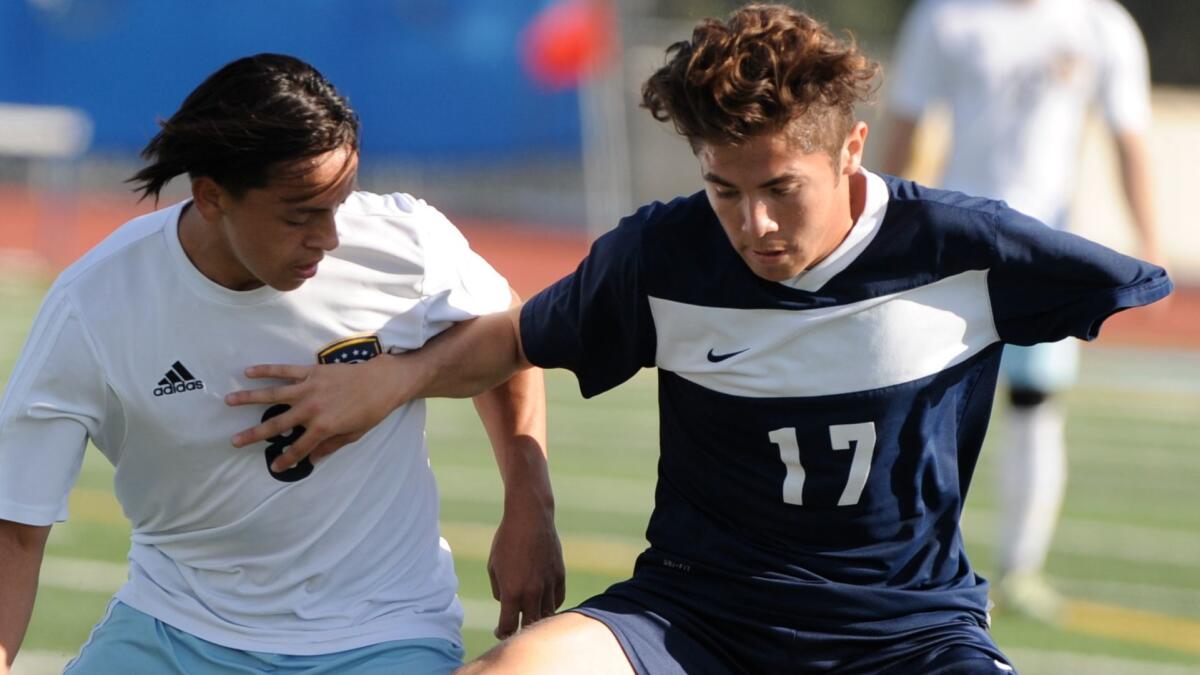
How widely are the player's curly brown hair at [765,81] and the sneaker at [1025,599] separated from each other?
339 cm

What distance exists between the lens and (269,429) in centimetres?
346

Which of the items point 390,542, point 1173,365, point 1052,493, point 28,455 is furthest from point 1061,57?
point 1173,365

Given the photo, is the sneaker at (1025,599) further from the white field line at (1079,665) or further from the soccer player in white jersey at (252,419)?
the soccer player in white jersey at (252,419)

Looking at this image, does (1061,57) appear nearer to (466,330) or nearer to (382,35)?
(466,330)

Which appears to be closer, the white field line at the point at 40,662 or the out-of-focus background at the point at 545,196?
the white field line at the point at 40,662

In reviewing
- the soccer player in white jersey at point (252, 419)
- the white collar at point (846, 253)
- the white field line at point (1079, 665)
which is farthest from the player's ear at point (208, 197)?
the white field line at point (1079, 665)

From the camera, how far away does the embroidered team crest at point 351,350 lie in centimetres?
358

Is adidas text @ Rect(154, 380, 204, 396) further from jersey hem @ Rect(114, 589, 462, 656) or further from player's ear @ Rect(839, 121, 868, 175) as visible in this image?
player's ear @ Rect(839, 121, 868, 175)

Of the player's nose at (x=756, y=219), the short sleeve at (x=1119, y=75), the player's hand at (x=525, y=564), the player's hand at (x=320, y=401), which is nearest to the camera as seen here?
the player's nose at (x=756, y=219)

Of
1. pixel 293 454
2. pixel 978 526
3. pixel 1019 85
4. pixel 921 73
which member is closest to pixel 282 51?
pixel 978 526

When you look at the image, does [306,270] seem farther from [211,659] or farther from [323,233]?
[211,659]

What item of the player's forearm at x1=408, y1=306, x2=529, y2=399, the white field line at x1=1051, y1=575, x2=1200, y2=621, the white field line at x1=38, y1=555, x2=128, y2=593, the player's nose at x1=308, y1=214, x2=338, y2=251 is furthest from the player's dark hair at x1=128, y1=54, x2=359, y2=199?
the white field line at x1=1051, y1=575, x2=1200, y2=621

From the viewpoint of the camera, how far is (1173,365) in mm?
15672

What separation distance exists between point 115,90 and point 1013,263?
47.7 ft
